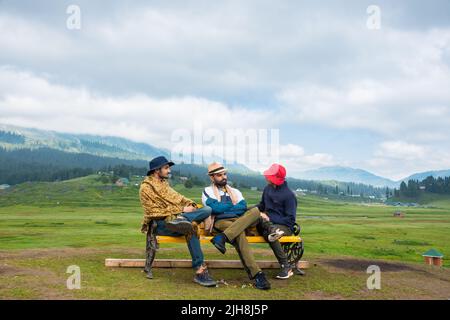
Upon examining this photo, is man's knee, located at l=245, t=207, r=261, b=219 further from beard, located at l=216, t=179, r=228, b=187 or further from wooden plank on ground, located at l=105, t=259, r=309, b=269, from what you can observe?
wooden plank on ground, located at l=105, t=259, r=309, b=269

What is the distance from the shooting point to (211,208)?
413 inches

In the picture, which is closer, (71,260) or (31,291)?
(31,291)

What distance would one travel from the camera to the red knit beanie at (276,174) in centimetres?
1105

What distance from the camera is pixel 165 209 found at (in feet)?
34.3

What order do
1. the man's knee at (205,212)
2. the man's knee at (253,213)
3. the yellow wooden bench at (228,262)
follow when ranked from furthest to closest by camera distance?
the yellow wooden bench at (228,262), the man's knee at (205,212), the man's knee at (253,213)

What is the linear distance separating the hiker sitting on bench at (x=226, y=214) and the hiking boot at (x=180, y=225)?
2.23 ft

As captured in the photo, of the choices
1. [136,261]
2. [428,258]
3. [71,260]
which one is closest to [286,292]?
[136,261]

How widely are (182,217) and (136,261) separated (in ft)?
8.30

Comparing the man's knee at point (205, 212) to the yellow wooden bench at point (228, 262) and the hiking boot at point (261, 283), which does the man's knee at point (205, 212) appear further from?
the hiking boot at point (261, 283)

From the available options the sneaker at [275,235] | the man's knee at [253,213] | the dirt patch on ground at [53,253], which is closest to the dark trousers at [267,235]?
the sneaker at [275,235]

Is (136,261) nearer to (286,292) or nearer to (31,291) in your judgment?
(31,291)

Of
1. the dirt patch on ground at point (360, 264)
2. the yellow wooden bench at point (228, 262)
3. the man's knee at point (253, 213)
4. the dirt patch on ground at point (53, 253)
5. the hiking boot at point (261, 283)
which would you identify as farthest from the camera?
the dirt patch on ground at point (53, 253)

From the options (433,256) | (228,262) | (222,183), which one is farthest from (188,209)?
(433,256)

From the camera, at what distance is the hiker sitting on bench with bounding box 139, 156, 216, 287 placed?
33.4 feet
